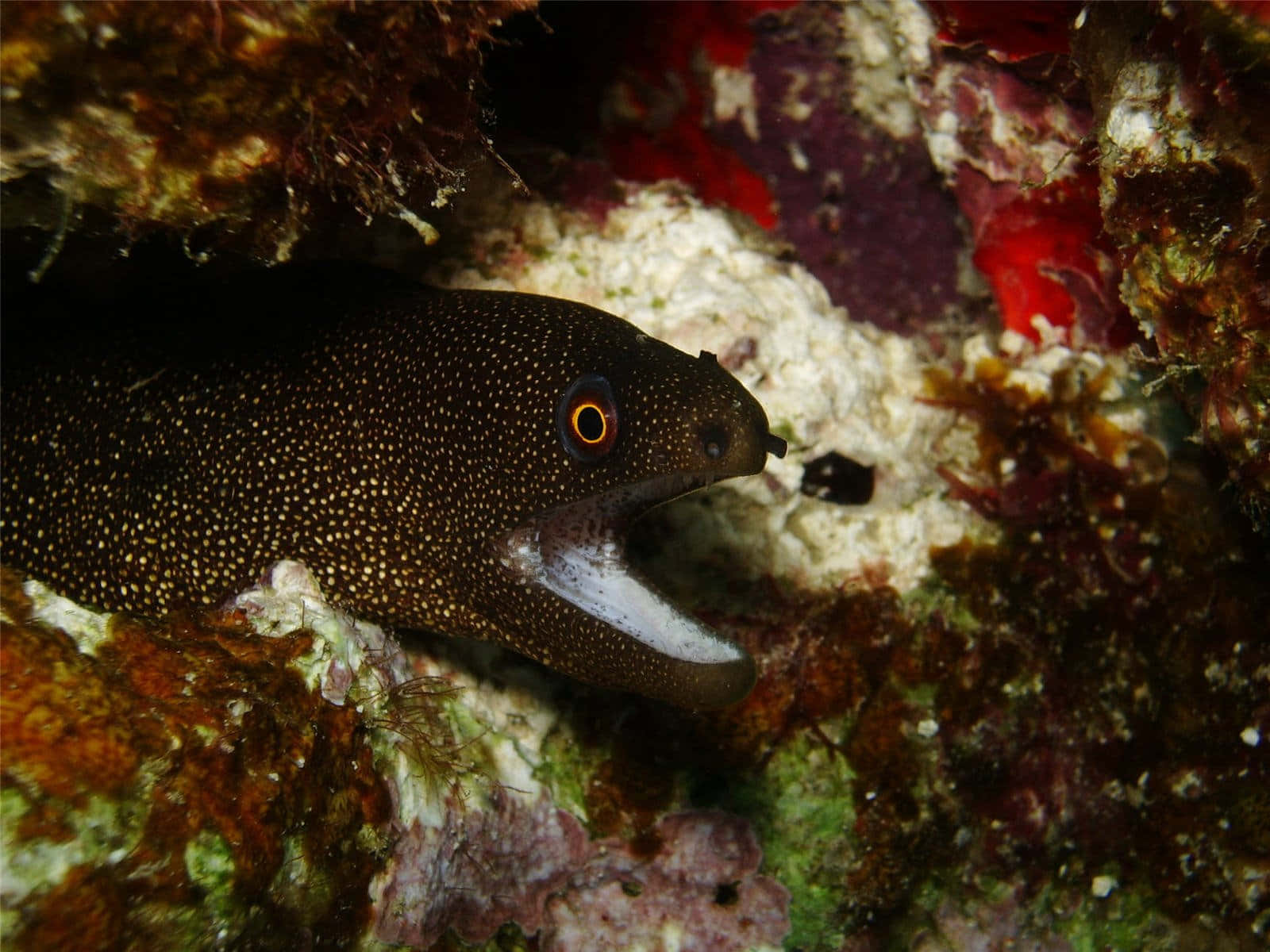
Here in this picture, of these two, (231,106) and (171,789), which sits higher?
(231,106)

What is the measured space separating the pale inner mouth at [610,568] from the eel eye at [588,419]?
7.5 inches

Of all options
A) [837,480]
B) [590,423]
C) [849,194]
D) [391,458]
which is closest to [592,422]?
[590,423]

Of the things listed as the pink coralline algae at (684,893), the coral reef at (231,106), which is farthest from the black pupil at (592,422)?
the pink coralline algae at (684,893)

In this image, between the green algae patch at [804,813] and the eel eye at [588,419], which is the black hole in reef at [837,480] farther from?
the eel eye at [588,419]

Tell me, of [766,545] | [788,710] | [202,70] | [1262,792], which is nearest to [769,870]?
[788,710]

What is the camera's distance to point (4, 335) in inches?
129

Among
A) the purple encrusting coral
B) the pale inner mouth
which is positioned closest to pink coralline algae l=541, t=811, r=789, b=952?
the pale inner mouth

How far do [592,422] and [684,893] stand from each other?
222 cm

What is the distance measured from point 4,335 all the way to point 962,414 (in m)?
4.26

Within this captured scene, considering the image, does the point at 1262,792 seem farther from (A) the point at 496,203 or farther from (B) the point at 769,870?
(A) the point at 496,203

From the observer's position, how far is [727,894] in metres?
3.43

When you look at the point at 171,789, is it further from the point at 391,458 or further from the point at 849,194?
the point at 849,194

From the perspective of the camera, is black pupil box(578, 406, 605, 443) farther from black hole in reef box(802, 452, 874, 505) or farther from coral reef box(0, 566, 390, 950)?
black hole in reef box(802, 452, 874, 505)

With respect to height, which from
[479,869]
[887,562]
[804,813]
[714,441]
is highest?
[714,441]
